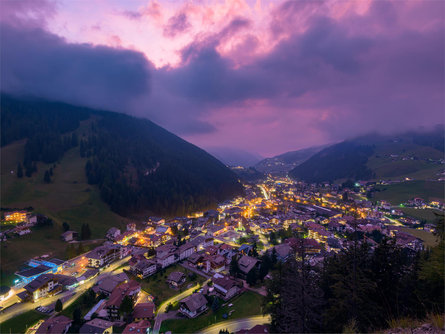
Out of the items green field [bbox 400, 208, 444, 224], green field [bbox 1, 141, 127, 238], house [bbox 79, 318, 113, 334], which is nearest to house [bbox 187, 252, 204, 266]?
house [bbox 79, 318, 113, 334]

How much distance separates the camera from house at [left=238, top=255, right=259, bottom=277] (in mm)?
42441

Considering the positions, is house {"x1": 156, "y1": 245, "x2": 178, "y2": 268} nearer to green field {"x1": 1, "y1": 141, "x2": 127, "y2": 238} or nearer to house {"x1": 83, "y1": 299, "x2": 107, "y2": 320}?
house {"x1": 83, "y1": 299, "x2": 107, "y2": 320}

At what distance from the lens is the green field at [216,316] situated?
29.1 metres

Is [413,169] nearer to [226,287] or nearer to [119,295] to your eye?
[226,287]

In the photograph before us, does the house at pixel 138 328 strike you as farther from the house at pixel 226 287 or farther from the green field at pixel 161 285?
the house at pixel 226 287

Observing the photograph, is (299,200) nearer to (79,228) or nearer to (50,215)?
(79,228)

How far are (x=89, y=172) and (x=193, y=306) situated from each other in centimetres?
9453

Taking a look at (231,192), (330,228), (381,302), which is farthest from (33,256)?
(231,192)

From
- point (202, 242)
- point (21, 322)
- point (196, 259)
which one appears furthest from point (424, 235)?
point (21, 322)

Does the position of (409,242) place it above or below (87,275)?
below

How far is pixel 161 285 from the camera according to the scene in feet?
132

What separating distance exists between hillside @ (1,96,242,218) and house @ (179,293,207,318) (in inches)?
2220

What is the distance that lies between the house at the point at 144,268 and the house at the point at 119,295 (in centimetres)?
528

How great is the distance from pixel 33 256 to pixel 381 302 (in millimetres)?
63898
